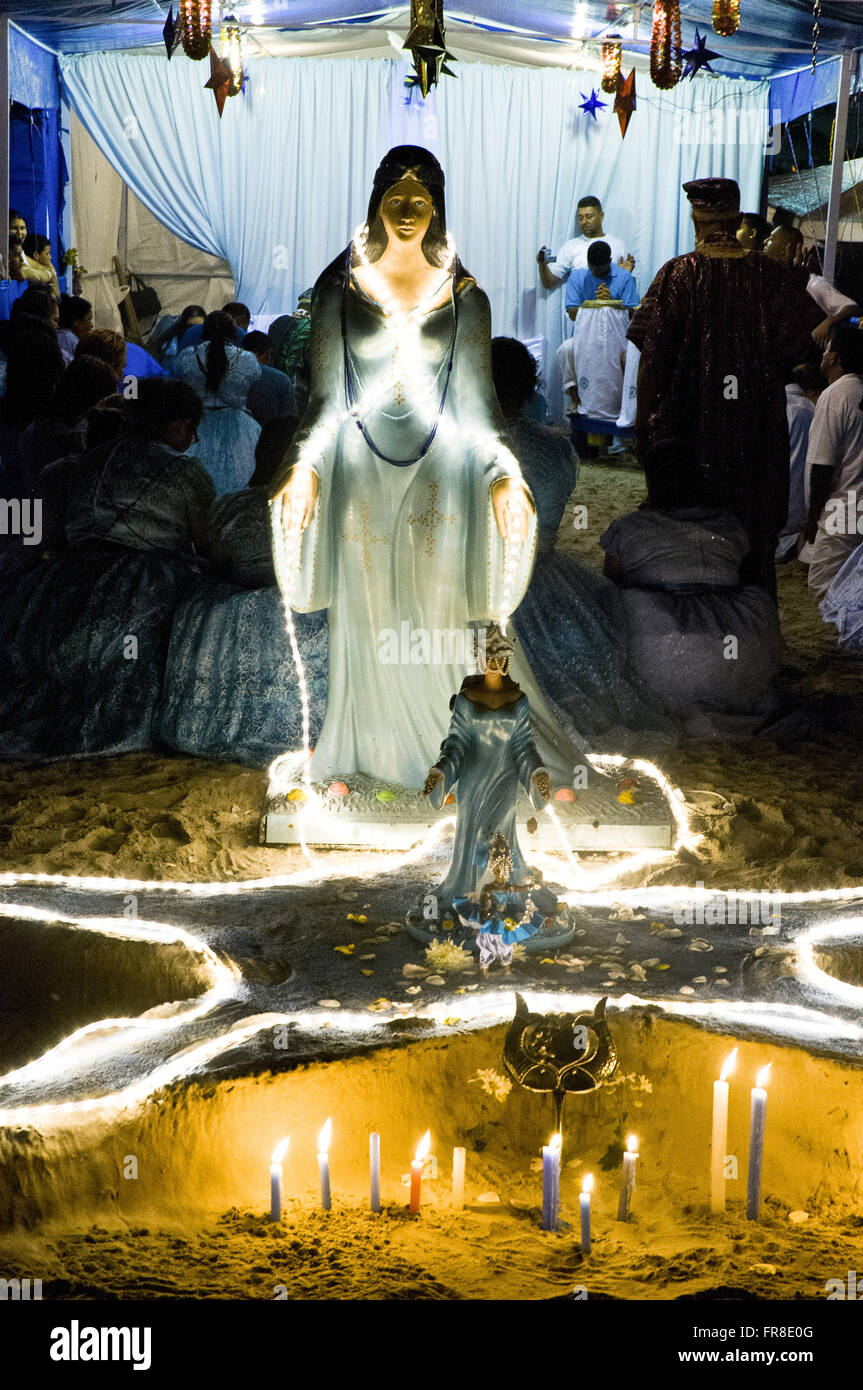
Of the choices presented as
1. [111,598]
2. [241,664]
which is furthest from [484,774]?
[111,598]

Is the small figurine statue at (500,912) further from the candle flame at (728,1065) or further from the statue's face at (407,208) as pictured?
the statue's face at (407,208)

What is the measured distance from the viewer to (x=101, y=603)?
6.50 metres

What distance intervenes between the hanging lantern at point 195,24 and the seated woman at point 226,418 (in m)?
1.61

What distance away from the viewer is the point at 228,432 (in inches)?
342

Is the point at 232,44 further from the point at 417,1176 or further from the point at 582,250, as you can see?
the point at 417,1176

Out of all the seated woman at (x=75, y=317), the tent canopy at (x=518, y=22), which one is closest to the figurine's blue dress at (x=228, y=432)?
the seated woman at (x=75, y=317)

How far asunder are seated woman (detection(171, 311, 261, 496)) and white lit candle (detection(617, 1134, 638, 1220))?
19.6 ft

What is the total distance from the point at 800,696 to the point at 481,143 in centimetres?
859

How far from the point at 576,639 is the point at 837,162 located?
5.85m

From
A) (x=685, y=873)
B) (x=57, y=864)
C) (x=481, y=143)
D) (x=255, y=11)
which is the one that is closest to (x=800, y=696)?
(x=685, y=873)

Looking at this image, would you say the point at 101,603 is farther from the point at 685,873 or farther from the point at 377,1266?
the point at 377,1266

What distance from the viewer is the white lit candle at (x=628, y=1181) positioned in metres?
3.27

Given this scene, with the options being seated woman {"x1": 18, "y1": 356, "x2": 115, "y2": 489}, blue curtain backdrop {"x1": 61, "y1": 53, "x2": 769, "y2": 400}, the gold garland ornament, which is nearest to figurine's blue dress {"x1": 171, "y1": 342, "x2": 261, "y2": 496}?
seated woman {"x1": 18, "y1": 356, "x2": 115, "y2": 489}

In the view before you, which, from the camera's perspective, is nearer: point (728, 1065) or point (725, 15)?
point (728, 1065)
